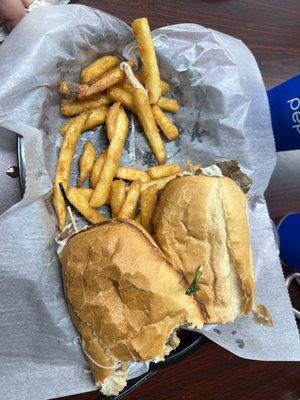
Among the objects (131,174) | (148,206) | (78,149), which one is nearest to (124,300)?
(148,206)

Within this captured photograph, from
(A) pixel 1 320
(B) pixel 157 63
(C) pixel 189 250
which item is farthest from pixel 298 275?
(A) pixel 1 320

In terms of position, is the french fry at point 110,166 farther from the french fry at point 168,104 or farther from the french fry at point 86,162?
the french fry at point 168,104

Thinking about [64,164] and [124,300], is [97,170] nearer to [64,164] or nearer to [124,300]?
[64,164]

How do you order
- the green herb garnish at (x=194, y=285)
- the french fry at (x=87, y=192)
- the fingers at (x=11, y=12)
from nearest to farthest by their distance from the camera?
the green herb garnish at (x=194, y=285) → the fingers at (x=11, y=12) → the french fry at (x=87, y=192)

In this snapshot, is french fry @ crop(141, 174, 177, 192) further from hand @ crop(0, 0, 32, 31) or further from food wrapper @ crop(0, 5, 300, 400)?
hand @ crop(0, 0, 32, 31)

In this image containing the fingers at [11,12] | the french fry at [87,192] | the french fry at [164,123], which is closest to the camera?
the fingers at [11,12]

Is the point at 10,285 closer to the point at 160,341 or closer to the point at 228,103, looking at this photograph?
the point at 160,341

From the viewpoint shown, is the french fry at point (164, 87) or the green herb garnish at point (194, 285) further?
the french fry at point (164, 87)

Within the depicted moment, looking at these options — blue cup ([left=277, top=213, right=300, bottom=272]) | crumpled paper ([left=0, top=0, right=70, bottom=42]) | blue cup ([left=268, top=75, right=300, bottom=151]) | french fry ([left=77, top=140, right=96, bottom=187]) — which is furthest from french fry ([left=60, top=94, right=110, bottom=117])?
blue cup ([left=277, top=213, right=300, bottom=272])

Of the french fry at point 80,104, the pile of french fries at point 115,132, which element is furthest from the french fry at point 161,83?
the french fry at point 80,104
